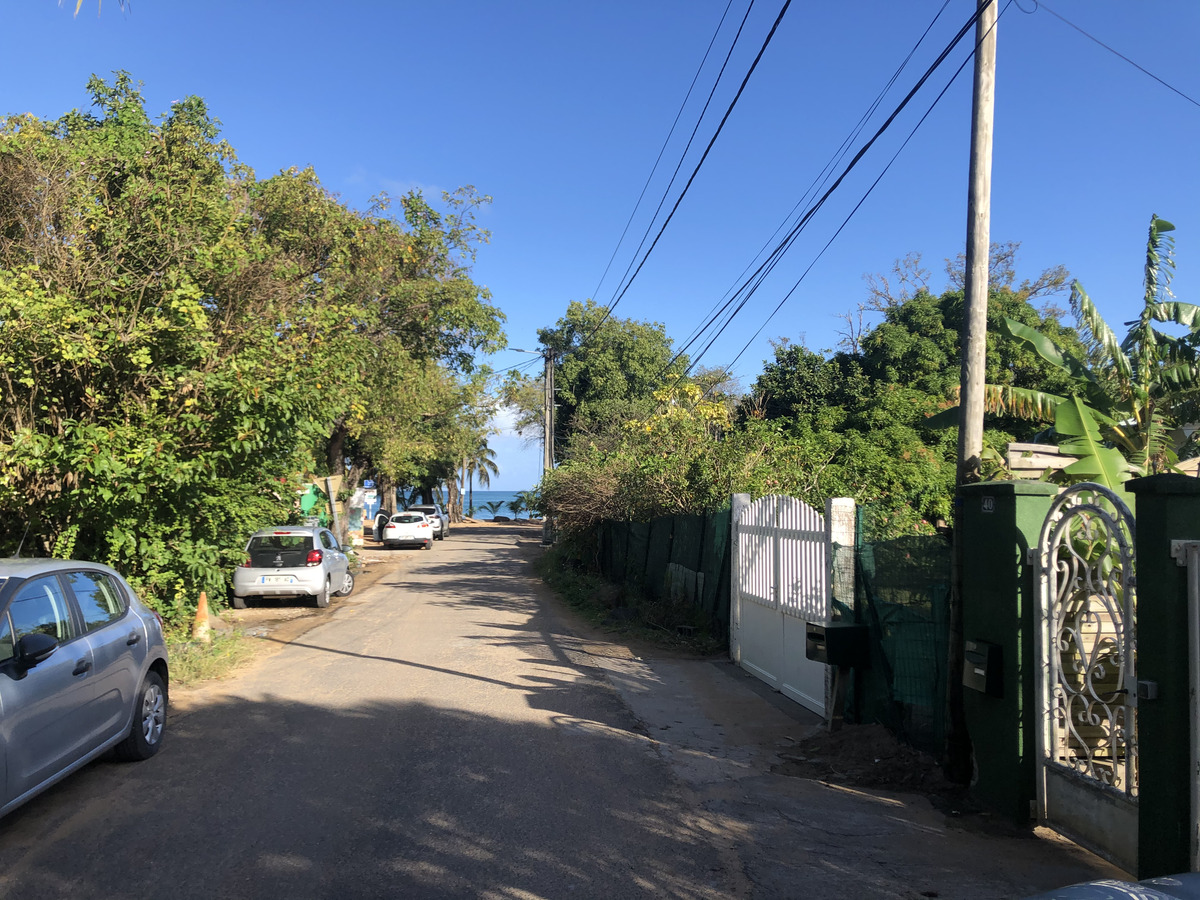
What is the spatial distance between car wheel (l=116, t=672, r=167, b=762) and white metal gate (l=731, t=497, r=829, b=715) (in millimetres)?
5849

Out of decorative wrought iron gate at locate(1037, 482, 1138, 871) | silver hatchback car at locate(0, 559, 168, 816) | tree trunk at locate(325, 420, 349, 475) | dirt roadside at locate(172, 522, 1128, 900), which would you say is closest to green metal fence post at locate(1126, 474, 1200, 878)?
decorative wrought iron gate at locate(1037, 482, 1138, 871)

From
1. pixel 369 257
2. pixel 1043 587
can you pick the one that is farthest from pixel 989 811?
pixel 369 257

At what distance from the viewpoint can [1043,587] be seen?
17.4 ft

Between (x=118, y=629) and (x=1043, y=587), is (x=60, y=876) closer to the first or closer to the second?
(x=118, y=629)

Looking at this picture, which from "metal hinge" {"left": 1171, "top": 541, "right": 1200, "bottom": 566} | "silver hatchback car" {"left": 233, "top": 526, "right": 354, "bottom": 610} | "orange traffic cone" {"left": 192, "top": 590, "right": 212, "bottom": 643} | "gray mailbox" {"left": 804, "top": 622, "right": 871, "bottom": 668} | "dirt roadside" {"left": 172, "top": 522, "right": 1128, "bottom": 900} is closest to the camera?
"metal hinge" {"left": 1171, "top": 541, "right": 1200, "bottom": 566}

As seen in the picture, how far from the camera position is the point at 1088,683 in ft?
15.9

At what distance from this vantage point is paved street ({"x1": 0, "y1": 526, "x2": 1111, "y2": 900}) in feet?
15.2

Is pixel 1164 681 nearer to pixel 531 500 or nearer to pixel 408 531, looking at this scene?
pixel 531 500

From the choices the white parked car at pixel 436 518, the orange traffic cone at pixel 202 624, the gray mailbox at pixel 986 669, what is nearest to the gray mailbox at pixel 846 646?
the gray mailbox at pixel 986 669

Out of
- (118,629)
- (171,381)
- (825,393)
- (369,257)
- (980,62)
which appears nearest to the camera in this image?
(118,629)

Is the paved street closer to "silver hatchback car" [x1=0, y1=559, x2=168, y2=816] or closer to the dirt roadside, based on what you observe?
the dirt roadside

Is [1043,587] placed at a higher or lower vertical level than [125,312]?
lower

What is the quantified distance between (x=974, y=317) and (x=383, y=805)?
18.2 ft

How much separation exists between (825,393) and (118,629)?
21225 millimetres
